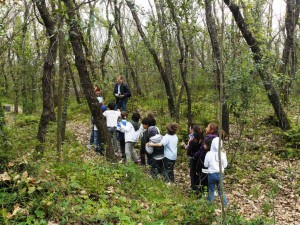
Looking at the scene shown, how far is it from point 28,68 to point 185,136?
11.3 meters

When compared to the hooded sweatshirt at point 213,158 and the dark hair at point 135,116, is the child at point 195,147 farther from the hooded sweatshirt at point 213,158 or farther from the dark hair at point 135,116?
the dark hair at point 135,116

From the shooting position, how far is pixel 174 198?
6.23 metres

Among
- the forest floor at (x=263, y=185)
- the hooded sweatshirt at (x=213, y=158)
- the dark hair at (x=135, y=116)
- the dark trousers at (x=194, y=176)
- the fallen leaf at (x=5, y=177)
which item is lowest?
the forest floor at (x=263, y=185)

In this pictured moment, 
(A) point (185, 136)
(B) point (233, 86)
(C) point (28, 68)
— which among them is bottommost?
(A) point (185, 136)

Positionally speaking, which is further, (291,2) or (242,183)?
(291,2)

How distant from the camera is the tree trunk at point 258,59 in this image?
8.83m

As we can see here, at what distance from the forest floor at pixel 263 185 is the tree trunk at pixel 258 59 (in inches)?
34.0

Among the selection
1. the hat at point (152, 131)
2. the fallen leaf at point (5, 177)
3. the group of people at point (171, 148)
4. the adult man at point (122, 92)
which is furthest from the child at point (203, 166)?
the adult man at point (122, 92)

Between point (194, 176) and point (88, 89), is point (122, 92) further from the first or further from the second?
point (194, 176)

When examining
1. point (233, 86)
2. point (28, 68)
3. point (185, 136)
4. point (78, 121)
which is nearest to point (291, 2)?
point (233, 86)

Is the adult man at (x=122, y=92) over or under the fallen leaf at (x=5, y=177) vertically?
over

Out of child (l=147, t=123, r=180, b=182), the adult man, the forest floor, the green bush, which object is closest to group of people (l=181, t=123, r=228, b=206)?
child (l=147, t=123, r=180, b=182)

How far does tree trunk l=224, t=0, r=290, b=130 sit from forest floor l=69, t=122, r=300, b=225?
86 centimetres

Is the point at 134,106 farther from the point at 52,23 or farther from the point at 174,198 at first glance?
the point at 174,198
